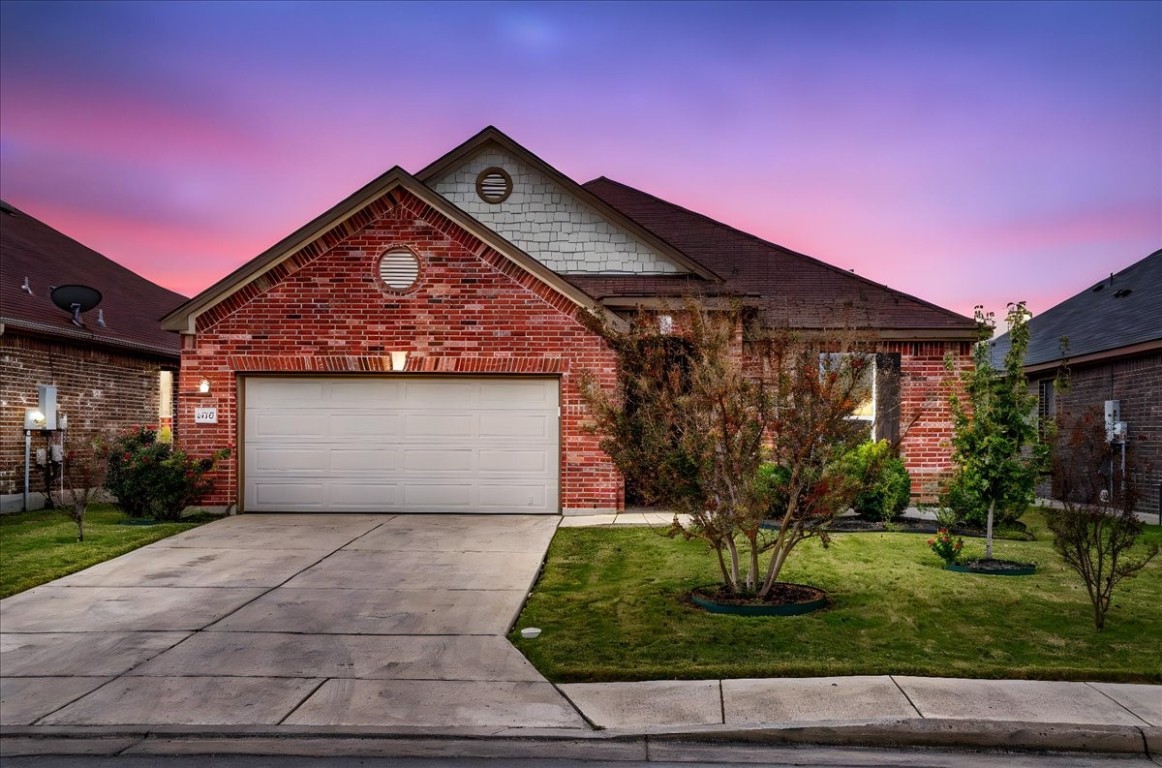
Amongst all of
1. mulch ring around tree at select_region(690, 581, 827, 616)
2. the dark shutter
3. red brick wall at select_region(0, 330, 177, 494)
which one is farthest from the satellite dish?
the dark shutter

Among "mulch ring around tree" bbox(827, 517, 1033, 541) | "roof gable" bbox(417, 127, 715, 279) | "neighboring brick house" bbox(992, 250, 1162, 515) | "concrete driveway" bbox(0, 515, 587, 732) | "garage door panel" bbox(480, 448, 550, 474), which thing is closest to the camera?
"concrete driveway" bbox(0, 515, 587, 732)

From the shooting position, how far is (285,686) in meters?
6.98

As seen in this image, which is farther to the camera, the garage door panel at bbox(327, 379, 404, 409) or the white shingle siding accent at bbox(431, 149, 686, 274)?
the white shingle siding accent at bbox(431, 149, 686, 274)

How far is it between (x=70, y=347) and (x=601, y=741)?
16678 millimetres

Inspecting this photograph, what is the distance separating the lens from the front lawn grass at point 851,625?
7.26 m

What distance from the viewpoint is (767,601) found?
9.16 meters

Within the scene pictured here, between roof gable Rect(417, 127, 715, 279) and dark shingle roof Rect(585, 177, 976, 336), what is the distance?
0.46m

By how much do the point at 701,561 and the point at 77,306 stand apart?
14216mm

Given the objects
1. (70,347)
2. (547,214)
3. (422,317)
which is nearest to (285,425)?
(422,317)

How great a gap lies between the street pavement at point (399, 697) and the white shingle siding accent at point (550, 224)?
9887 millimetres

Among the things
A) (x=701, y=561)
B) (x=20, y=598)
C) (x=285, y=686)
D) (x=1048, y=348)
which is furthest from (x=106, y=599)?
(x=1048, y=348)

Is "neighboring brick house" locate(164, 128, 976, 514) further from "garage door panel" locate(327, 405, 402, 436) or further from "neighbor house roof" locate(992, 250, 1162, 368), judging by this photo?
"neighbor house roof" locate(992, 250, 1162, 368)

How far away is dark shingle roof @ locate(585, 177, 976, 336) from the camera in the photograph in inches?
690

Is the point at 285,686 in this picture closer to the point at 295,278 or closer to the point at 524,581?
the point at 524,581
